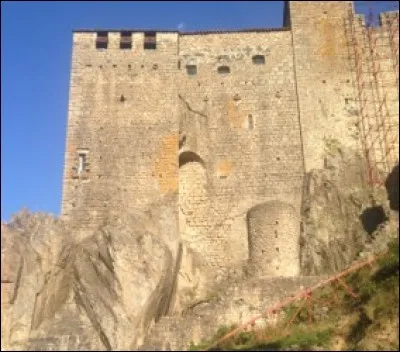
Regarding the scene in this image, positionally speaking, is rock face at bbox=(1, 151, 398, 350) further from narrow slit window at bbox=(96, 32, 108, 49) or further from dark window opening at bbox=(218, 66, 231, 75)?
narrow slit window at bbox=(96, 32, 108, 49)

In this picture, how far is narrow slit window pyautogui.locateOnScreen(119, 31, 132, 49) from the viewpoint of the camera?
25.1 metres

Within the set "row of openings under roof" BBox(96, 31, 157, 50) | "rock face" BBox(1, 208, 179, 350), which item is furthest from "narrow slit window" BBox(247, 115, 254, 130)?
"rock face" BBox(1, 208, 179, 350)

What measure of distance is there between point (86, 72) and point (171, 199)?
649cm

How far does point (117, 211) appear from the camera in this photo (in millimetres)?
21891

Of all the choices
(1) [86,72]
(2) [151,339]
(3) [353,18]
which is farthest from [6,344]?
(3) [353,18]

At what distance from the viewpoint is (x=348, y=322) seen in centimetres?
1516

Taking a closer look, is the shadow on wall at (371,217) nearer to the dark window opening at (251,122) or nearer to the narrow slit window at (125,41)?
the dark window opening at (251,122)

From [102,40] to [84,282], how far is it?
1075 cm

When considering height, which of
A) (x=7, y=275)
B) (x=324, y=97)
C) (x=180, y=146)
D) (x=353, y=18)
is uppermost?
(x=353, y=18)

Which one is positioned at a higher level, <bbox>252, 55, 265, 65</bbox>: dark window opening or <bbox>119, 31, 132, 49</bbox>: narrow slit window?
<bbox>119, 31, 132, 49</bbox>: narrow slit window

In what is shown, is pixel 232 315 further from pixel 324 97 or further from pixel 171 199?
pixel 324 97

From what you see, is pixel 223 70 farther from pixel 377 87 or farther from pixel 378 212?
pixel 378 212

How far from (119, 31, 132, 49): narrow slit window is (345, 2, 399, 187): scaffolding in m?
9.10

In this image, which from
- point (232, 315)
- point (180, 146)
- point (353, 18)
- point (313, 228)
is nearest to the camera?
point (232, 315)
